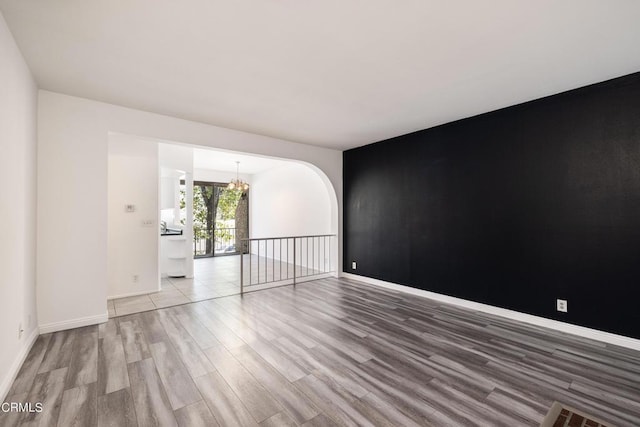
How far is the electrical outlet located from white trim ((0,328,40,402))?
4.90 meters

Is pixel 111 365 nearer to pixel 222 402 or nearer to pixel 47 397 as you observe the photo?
pixel 47 397

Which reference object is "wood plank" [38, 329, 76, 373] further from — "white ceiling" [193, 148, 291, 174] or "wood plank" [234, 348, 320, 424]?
"white ceiling" [193, 148, 291, 174]

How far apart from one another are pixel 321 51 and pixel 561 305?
3.60 m

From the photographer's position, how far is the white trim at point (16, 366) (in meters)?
1.89

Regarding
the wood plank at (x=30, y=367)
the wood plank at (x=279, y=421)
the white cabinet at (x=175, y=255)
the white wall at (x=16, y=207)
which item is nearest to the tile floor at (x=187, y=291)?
→ the white cabinet at (x=175, y=255)

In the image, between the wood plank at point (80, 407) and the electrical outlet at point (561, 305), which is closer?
the wood plank at point (80, 407)

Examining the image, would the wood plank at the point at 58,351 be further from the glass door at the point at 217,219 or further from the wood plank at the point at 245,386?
the glass door at the point at 217,219

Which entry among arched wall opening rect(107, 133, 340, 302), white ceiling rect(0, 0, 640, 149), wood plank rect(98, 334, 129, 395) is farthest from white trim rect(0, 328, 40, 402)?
white ceiling rect(0, 0, 640, 149)

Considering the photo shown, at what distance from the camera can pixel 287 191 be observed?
7.58 meters

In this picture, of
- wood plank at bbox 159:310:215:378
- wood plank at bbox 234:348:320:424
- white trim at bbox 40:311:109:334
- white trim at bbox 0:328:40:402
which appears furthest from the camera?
white trim at bbox 40:311:109:334

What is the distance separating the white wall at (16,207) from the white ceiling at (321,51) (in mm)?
267

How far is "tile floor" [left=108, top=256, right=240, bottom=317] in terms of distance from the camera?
382cm

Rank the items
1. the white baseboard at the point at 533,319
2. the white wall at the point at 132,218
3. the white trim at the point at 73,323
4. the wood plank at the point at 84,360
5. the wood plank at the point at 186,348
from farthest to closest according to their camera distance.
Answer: the white wall at the point at 132,218 → the white trim at the point at 73,323 → the white baseboard at the point at 533,319 → the wood plank at the point at 186,348 → the wood plank at the point at 84,360

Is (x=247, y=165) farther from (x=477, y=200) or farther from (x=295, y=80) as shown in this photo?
(x=477, y=200)
